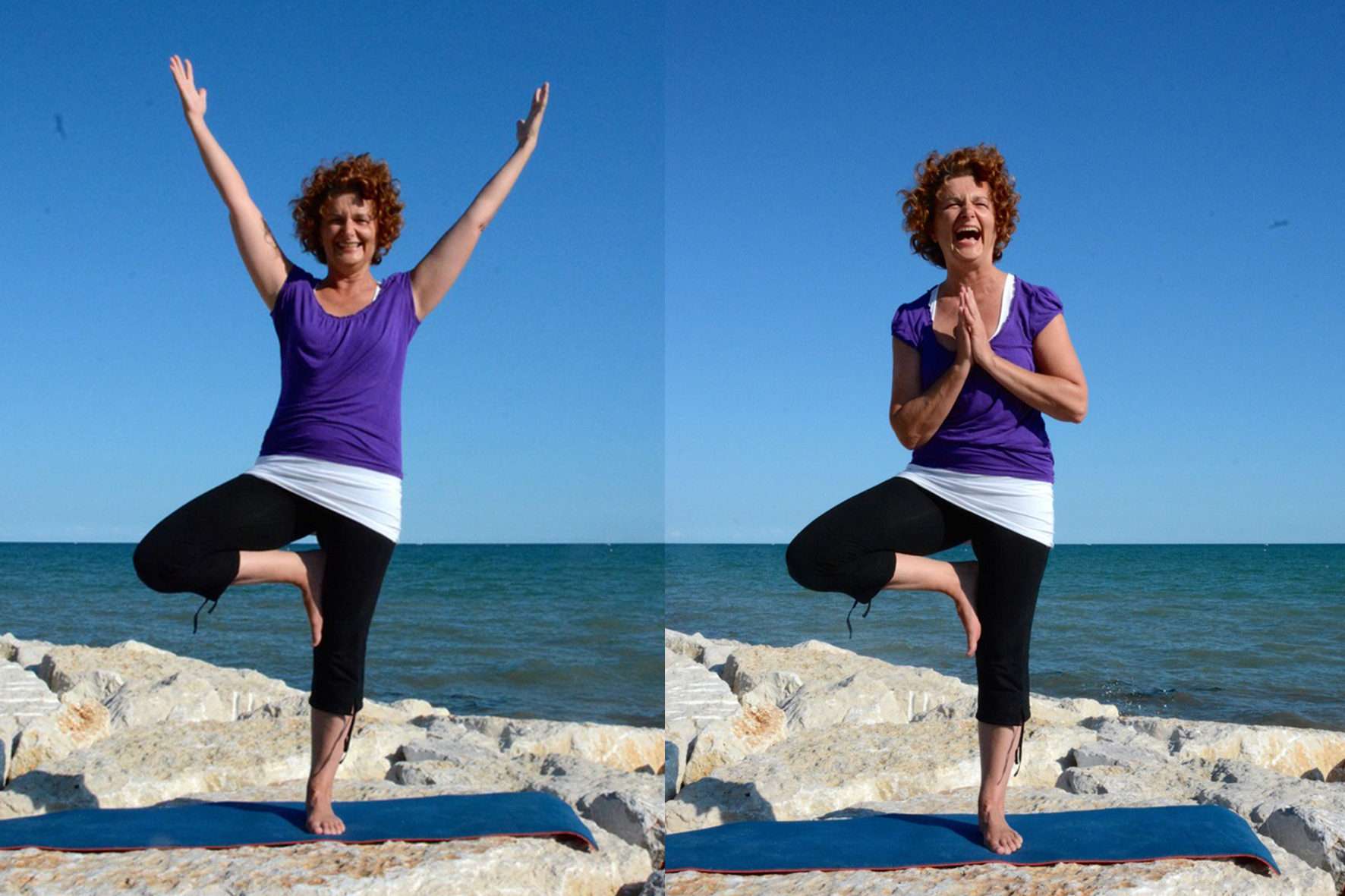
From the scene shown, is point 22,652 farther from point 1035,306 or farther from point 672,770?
point 1035,306

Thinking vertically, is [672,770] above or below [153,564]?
below

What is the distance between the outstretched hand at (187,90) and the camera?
106 inches

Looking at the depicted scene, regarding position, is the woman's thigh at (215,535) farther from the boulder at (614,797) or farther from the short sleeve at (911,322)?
the short sleeve at (911,322)

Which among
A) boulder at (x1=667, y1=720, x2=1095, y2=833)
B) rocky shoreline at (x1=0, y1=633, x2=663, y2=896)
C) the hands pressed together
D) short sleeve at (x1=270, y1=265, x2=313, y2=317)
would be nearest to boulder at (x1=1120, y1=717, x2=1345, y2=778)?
boulder at (x1=667, y1=720, x2=1095, y2=833)

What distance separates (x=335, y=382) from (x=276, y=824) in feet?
3.72

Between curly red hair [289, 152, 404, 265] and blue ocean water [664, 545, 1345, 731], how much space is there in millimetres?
3785

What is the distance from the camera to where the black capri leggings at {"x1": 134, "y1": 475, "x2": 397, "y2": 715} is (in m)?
2.41

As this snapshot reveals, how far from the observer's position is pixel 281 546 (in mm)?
2684

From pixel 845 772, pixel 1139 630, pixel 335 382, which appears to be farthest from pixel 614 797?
pixel 1139 630

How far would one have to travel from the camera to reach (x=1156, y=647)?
1337 centimetres

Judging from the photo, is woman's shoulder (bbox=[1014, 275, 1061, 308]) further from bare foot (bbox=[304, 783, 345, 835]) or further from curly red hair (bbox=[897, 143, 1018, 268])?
bare foot (bbox=[304, 783, 345, 835])

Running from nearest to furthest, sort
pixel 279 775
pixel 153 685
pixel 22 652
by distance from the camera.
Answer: pixel 279 775 → pixel 153 685 → pixel 22 652

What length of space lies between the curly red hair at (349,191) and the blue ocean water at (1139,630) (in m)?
Result: 3.79

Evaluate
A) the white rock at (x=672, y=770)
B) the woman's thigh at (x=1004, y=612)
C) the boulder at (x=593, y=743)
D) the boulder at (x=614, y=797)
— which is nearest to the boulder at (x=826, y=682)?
the boulder at (x=593, y=743)
